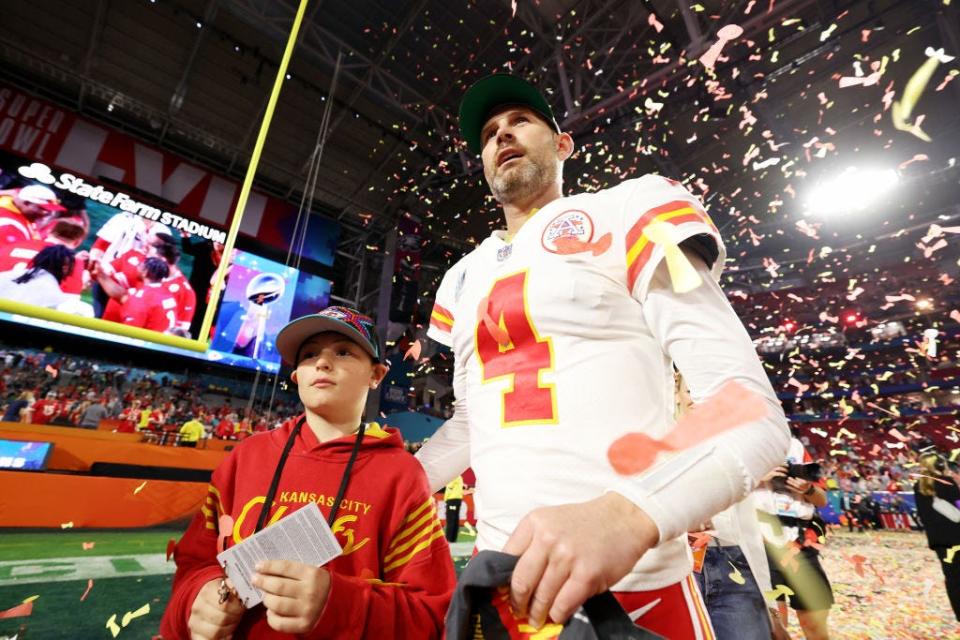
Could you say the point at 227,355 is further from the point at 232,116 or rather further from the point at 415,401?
the point at 415,401

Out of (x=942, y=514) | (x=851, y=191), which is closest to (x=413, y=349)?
A: (x=942, y=514)

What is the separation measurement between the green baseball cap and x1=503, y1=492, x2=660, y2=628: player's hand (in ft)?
4.36

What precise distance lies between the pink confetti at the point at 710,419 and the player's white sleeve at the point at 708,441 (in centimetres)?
2

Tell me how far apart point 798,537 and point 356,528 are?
3.96m

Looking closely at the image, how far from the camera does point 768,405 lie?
81 cm

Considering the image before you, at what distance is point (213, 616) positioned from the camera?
124 cm

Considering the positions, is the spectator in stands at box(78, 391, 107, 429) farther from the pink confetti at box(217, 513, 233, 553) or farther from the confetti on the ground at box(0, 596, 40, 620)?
the pink confetti at box(217, 513, 233, 553)

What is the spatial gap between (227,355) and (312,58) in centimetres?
779

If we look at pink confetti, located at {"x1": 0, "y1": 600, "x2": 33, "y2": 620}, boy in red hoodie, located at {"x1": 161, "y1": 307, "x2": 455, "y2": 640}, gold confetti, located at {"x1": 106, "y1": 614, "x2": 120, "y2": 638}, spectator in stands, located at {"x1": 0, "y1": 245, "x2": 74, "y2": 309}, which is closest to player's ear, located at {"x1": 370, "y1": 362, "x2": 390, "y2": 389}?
boy in red hoodie, located at {"x1": 161, "y1": 307, "x2": 455, "y2": 640}

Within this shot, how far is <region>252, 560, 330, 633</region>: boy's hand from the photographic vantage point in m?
1.13

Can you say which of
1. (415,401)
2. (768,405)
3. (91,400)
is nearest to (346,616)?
(768,405)

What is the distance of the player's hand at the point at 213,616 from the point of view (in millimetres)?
1229

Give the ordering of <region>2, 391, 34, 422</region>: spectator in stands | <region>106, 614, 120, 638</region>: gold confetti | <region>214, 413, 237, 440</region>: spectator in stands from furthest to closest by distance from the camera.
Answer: <region>214, 413, 237, 440</region>: spectator in stands, <region>2, 391, 34, 422</region>: spectator in stands, <region>106, 614, 120, 638</region>: gold confetti

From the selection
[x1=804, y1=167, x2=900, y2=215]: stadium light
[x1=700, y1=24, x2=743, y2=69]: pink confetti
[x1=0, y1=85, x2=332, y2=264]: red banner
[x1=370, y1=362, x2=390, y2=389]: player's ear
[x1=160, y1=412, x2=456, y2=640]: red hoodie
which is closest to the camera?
[x1=160, y1=412, x2=456, y2=640]: red hoodie
